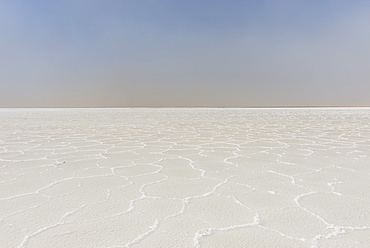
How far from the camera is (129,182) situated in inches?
63.1

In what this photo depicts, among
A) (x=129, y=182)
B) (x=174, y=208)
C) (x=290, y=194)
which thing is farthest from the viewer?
(x=129, y=182)

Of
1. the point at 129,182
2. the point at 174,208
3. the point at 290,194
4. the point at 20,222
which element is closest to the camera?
the point at 20,222

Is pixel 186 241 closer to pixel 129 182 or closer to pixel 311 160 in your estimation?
pixel 129 182

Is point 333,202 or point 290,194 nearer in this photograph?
point 333,202

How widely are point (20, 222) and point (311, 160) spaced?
2.08m

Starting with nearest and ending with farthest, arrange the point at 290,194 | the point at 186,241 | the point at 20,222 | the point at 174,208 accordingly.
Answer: the point at 186,241, the point at 20,222, the point at 174,208, the point at 290,194

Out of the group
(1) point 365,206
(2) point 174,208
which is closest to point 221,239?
(2) point 174,208

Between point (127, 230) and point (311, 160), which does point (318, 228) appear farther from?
point (311, 160)

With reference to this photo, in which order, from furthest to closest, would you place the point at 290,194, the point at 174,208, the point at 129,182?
the point at 129,182 → the point at 290,194 → the point at 174,208

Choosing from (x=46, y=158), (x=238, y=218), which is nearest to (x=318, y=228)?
(x=238, y=218)

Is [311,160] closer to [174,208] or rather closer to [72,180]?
[174,208]

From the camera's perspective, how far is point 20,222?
106cm

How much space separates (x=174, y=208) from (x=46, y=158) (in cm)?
163

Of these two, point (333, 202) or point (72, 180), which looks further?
point (72, 180)
